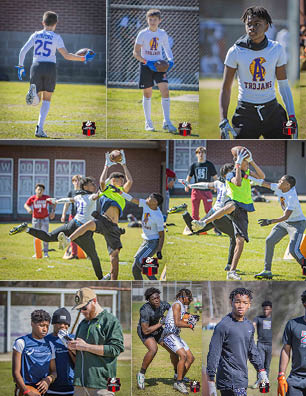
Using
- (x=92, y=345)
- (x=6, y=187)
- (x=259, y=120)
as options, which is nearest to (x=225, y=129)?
(x=259, y=120)

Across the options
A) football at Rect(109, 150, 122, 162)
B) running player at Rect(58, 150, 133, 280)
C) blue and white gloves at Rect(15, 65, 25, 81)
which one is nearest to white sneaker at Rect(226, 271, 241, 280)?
running player at Rect(58, 150, 133, 280)

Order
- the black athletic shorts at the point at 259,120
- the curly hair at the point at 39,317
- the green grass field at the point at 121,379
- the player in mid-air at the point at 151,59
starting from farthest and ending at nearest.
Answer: the black athletic shorts at the point at 259,120, the player in mid-air at the point at 151,59, the green grass field at the point at 121,379, the curly hair at the point at 39,317

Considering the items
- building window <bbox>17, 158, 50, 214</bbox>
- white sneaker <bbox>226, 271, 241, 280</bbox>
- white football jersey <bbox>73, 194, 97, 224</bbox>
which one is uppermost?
building window <bbox>17, 158, 50, 214</bbox>

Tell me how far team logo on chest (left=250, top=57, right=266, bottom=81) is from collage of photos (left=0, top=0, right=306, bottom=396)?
0.01m

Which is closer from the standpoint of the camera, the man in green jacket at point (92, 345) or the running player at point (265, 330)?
the man in green jacket at point (92, 345)

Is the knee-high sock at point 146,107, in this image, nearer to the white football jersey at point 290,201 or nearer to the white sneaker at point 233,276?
the white football jersey at point 290,201

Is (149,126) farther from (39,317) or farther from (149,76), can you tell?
(39,317)

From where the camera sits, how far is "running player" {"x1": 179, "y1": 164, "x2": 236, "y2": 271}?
986 cm

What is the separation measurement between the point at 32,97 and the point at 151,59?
1.55 m

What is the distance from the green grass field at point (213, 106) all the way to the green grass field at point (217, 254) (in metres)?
0.90

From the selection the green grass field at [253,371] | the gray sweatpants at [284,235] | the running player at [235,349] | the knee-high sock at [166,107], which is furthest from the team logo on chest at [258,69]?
the green grass field at [253,371]

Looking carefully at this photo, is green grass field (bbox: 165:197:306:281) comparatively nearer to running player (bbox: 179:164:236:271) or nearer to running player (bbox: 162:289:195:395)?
running player (bbox: 179:164:236:271)

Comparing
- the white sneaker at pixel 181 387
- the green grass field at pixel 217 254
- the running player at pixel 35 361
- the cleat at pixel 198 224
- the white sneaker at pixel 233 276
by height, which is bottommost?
the white sneaker at pixel 181 387

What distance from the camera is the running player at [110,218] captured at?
9.88 meters
